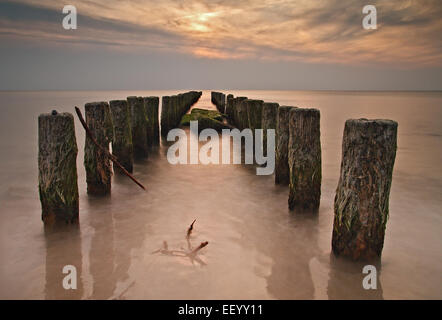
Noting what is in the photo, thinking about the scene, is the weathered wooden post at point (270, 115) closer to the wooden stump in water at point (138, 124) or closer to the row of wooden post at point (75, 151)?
the row of wooden post at point (75, 151)

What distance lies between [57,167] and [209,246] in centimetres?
190

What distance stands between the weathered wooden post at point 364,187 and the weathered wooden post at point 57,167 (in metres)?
2.94

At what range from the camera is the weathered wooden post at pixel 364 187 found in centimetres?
284

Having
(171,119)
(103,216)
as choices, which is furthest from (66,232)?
(171,119)

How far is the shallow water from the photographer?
9.18 ft

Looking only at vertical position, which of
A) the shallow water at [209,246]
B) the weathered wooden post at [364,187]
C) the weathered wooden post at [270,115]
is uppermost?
the weathered wooden post at [270,115]

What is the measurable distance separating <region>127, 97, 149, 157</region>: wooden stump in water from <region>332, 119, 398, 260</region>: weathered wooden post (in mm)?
5344

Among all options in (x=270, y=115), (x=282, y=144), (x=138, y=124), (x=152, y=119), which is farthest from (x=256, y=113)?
(x=282, y=144)

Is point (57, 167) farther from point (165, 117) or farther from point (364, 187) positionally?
point (165, 117)

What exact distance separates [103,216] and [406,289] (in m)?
3.51

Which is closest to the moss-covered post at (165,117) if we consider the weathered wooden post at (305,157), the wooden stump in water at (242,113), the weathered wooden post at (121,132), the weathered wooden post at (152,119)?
the weathered wooden post at (152,119)

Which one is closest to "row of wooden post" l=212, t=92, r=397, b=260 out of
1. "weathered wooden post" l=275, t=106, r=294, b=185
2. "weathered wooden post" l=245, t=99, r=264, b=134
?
"weathered wooden post" l=275, t=106, r=294, b=185

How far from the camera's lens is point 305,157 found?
13.8 ft

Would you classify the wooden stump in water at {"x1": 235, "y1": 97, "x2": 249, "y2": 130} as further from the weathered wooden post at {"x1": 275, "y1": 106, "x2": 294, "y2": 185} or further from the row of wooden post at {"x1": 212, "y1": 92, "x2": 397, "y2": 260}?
the row of wooden post at {"x1": 212, "y1": 92, "x2": 397, "y2": 260}
